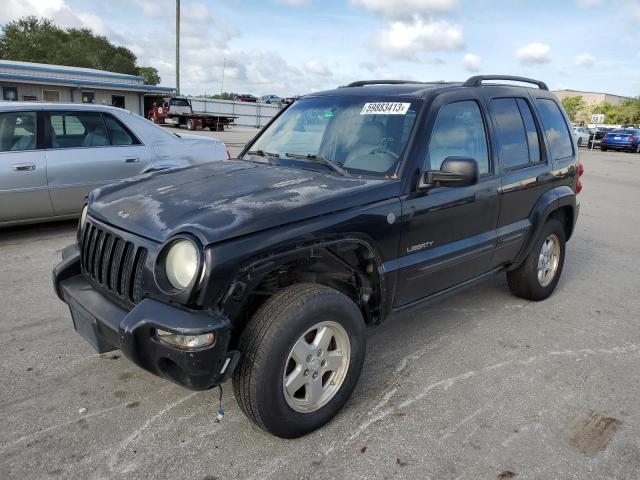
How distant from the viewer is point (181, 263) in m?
2.40

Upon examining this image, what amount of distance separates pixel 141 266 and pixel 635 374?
3.28 metres

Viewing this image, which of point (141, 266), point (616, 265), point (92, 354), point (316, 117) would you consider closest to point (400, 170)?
point (316, 117)

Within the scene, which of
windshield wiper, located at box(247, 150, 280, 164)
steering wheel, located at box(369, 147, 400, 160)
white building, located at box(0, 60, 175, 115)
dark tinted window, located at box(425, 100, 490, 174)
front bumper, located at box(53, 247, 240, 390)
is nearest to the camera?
front bumper, located at box(53, 247, 240, 390)

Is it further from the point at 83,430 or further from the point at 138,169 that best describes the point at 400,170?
the point at 138,169

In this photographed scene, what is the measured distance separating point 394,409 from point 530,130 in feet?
8.66

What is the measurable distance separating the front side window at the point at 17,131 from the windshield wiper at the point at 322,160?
12.7 ft

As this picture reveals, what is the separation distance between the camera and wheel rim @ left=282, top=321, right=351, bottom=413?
263 cm

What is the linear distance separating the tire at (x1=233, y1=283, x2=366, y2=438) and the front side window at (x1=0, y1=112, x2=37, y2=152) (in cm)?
482

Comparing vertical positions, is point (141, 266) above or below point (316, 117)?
below

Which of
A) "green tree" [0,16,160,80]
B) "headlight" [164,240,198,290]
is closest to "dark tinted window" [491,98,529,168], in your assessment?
"headlight" [164,240,198,290]

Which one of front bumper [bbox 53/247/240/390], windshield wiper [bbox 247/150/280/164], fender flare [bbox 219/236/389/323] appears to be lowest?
front bumper [bbox 53/247/240/390]

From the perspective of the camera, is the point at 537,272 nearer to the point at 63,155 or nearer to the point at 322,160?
the point at 322,160

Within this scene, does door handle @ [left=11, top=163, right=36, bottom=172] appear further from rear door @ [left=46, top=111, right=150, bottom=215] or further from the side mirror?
the side mirror

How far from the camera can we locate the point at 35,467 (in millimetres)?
2455
